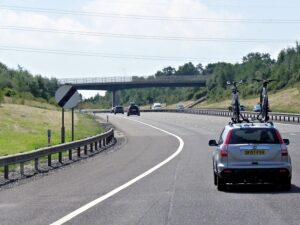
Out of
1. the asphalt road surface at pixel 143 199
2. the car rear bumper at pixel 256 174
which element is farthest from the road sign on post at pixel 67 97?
the car rear bumper at pixel 256 174

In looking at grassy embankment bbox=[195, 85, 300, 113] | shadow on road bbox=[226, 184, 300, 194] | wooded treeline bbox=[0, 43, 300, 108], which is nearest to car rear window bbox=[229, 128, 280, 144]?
shadow on road bbox=[226, 184, 300, 194]

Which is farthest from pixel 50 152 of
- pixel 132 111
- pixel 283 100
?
pixel 283 100

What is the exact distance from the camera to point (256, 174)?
17016 mm

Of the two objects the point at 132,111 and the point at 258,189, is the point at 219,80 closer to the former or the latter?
the point at 132,111

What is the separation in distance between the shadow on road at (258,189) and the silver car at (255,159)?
215 mm

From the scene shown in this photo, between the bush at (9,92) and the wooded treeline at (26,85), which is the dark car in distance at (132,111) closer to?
the wooded treeline at (26,85)

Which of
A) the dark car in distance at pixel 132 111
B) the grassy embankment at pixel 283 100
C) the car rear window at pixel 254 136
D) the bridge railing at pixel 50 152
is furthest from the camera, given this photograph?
the grassy embankment at pixel 283 100

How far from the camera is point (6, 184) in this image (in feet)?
63.7

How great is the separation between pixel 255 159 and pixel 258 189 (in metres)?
0.87

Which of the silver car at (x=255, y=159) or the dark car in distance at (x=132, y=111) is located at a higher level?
the silver car at (x=255, y=159)

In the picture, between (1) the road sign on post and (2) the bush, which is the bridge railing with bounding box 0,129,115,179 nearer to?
(1) the road sign on post

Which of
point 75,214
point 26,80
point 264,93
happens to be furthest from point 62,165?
point 26,80

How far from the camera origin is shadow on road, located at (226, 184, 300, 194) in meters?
16.8

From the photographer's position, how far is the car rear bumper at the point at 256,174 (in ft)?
55.5
